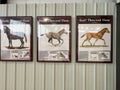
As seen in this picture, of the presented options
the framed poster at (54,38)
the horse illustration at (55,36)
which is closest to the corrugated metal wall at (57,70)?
the framed poster at (54,38)

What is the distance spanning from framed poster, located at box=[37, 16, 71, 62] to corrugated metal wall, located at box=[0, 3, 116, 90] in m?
0.07

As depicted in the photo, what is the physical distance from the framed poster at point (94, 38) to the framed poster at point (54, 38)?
156mm

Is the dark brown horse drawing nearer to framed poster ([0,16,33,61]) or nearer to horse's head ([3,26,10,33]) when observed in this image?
framed poster ([0,16,33,61])

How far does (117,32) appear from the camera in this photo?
301 centimetres

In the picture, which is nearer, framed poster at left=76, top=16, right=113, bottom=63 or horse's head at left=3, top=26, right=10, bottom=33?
framed poster at left=76, top=16, right=113, bottom=63

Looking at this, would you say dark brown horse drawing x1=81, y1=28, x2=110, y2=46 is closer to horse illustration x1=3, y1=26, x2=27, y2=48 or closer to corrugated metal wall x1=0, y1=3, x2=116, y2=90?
corrugated metal wall x1=0, y1=3, x2=116, y2=90

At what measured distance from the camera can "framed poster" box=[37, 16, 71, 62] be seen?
3205 millimetres

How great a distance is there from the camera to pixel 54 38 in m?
3.24

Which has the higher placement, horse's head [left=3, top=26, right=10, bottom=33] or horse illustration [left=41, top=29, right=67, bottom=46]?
horse's head [left=3, top=26, right=10, bottom=33]

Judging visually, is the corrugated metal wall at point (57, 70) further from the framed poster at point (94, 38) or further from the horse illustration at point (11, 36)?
the horse illustration at point (11, 36)

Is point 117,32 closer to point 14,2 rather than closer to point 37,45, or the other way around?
point 37,45

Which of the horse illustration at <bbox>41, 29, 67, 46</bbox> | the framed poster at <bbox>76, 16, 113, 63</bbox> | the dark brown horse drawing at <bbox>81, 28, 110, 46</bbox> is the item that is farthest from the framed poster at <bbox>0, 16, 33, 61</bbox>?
the dark brown horse drawing at <bbox>81, 28, 110, 46</bbox>

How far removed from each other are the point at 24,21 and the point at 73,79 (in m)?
1.09

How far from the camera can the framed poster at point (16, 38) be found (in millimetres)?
3271
